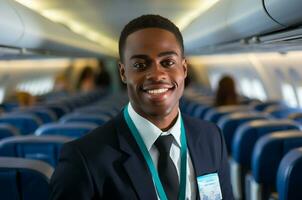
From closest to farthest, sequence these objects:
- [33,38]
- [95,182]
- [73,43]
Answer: [95,182], [33,38], [73,43]

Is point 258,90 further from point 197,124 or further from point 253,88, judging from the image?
point 197,124

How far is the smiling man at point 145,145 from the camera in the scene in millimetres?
1524

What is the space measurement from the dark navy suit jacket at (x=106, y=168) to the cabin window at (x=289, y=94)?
8.38 meters

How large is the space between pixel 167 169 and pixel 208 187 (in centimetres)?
16

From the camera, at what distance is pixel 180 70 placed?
5.26 ft

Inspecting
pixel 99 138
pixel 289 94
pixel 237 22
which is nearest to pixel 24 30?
pixel 237 22

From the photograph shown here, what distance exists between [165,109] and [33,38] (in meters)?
3.73

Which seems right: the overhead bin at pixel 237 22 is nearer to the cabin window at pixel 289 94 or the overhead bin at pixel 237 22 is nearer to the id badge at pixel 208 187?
the id badge at pixel 208 187

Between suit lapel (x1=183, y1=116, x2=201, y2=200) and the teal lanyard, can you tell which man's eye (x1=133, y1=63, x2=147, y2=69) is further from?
suit lapel (x1=183, y1=116, x2=201, y2=200)

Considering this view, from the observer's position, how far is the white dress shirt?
1.63 m

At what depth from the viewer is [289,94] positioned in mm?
9992

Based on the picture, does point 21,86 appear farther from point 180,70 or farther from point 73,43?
point 180,70

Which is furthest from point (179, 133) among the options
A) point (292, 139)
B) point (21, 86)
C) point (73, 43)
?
point (21, 86)

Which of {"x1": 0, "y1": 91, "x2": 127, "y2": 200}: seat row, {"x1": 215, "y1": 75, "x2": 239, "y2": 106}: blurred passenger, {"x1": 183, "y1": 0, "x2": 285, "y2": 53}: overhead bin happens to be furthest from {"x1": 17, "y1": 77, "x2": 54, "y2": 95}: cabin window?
{"x1": 0, "y1": 91, "x2": 127, "y2": 200}: seat row
